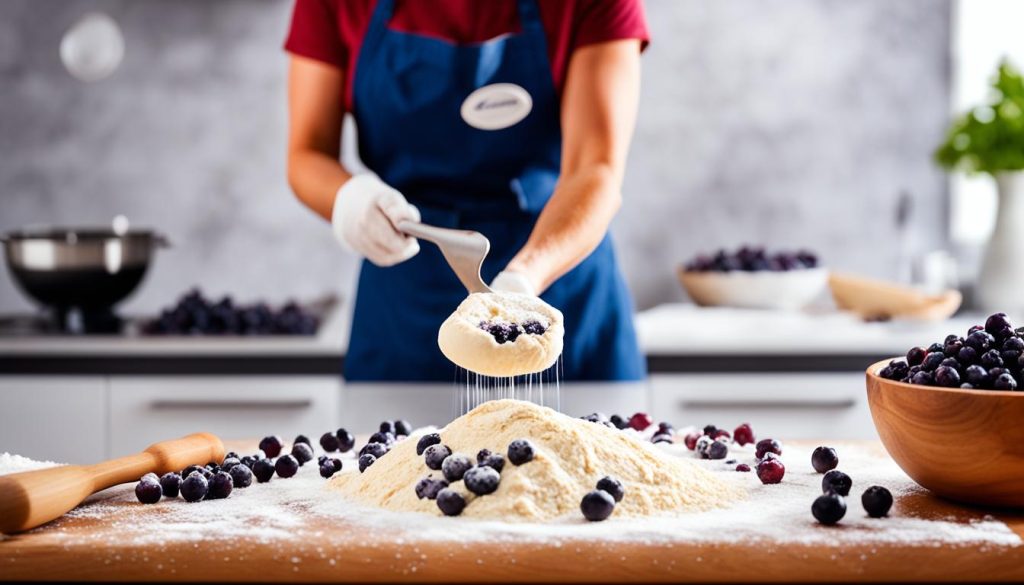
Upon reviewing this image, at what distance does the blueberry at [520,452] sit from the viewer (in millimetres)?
1190

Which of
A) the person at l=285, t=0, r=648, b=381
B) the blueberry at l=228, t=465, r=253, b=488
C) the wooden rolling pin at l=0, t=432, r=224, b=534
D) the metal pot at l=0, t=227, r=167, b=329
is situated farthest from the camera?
the metal pot at l=0, t=227, r=167, b=329

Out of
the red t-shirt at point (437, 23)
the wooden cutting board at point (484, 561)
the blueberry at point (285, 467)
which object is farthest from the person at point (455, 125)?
the wooden cutting board at point (484, 561)

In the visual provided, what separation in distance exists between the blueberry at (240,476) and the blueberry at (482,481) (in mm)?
299

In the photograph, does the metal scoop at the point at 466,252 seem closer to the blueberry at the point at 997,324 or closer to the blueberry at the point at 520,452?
the blueberry at the point at 520,452

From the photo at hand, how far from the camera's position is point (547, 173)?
217 cm

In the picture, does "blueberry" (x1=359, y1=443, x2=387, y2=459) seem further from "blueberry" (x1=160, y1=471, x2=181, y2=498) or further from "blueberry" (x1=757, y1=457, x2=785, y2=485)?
"blueberry" (x1=757, y1=457, x2=785, y2=485)

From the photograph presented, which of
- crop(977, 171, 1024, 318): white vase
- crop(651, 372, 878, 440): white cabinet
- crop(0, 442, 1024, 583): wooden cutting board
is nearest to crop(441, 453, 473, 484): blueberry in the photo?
crop(0, 442, 1024, 583): wooden cutting board

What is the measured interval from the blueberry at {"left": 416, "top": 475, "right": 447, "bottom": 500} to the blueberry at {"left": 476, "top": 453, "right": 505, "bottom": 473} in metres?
0.05

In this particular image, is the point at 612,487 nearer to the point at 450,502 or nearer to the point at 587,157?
the point at 450,502

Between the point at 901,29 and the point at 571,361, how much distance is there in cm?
176

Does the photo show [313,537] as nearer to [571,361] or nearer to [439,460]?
[439,460]

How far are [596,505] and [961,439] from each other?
1.27 ft

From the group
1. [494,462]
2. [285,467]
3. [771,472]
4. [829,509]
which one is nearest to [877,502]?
[829,509]

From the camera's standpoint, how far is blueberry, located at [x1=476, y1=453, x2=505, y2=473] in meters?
1.19
